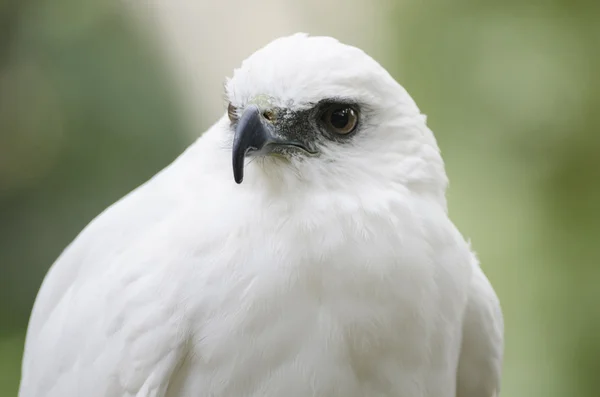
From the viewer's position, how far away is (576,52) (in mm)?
1887

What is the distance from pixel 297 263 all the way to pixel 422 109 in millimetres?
1026

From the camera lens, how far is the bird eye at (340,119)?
3.32ft

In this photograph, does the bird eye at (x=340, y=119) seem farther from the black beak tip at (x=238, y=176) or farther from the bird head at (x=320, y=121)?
the black beak tip at (x=238, y=176)

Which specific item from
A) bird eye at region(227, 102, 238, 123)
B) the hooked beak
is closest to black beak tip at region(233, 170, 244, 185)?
the hooked beak

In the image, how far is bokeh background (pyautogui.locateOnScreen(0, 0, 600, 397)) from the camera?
5.68 ft

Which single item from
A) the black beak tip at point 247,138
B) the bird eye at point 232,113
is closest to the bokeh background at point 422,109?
the bird eye at point 232,113

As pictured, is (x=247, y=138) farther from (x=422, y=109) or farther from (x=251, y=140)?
(x=422, y=109)

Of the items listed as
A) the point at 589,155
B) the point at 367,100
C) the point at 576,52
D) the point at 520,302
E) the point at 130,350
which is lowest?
the point at 520,302

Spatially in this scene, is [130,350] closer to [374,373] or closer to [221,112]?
[374,373]

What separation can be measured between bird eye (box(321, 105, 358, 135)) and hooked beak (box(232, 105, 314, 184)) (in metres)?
0.05

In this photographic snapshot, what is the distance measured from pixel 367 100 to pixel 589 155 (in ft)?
3.64

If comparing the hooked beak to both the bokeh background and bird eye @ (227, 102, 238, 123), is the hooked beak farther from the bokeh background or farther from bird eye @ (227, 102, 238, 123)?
the bokeh background

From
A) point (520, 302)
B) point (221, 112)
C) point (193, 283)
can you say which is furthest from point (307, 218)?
point (520, 302)

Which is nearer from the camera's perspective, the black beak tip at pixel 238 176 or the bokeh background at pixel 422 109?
the black beak tip at pixel 238 176
